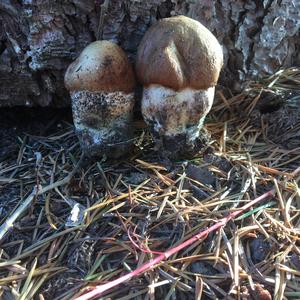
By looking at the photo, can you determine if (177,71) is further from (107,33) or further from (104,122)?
(107,33)

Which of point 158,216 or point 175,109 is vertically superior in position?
point 175,109

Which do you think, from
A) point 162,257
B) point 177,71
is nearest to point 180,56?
point 177,71

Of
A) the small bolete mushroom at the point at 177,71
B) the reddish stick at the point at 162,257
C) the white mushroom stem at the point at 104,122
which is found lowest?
the reddish stick at the point at 162,257

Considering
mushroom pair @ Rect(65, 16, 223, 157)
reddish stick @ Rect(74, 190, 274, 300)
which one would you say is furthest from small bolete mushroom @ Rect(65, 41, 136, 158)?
reddish stick @ Rect(74, 190, 274, 300)

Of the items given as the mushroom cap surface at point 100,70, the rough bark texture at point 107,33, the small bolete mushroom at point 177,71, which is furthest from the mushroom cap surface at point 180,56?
the rough bark texture at point 107,33

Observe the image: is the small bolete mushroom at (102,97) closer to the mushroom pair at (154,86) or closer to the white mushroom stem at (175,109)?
the mushroom pair at (154,86)

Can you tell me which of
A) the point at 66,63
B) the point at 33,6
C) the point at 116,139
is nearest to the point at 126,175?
the point at 116,139

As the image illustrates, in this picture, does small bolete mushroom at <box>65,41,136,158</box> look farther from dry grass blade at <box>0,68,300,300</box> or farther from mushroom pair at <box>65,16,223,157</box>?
dry grass blade at <box>0,68,300,300</box>
